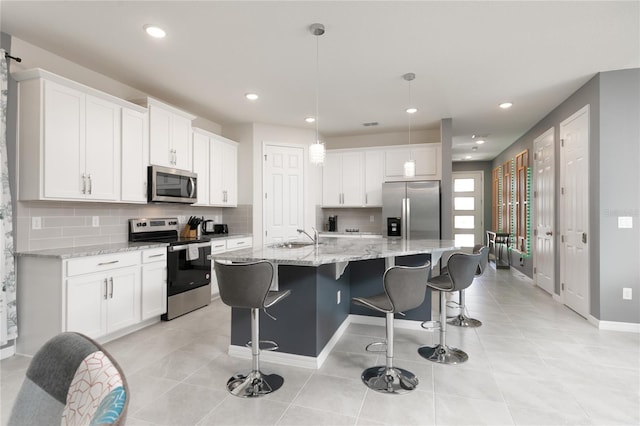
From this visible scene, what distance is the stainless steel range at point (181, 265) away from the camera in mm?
3756

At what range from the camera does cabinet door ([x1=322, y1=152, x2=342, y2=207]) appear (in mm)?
6078

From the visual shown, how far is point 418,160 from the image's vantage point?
559 centimetres

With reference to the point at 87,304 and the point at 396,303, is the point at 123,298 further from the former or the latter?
the point at 396,303

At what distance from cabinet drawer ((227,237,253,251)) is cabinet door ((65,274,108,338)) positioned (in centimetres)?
186

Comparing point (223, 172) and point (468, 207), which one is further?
point (468, 207)

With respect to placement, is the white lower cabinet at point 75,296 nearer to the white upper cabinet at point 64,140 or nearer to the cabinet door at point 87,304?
the cabinet door at point 87,304

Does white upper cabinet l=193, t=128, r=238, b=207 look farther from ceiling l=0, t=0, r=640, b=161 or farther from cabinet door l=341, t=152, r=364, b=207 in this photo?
cabinet door l=341, t=152, r=364, b=207

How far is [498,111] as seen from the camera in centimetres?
481

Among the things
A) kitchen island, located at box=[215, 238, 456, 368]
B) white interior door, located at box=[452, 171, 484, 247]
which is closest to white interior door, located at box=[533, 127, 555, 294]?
kitchen island, located at box=[215, 238, 456, 368]

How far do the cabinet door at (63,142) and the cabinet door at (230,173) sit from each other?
2.19 metres

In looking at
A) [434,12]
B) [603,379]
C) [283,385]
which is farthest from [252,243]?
[603,379]

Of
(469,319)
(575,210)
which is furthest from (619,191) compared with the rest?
(469,319)

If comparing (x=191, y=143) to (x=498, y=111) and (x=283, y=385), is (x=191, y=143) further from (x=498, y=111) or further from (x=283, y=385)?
(x=498, y=111)

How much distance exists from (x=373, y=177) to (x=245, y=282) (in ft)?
13.8
